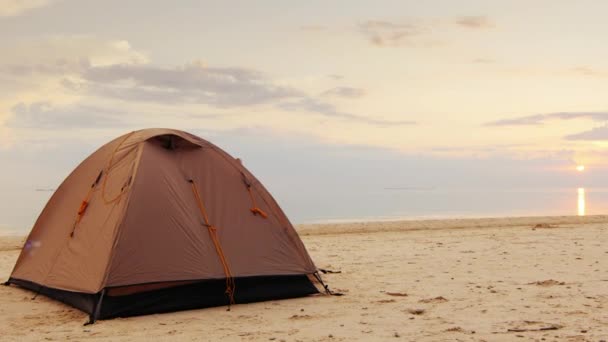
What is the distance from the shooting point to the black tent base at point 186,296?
7.75m

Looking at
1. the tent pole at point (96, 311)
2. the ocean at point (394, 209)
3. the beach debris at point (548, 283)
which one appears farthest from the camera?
the ocean at point (394, 209)

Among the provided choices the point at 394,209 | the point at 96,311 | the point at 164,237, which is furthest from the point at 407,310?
the point at 394,209

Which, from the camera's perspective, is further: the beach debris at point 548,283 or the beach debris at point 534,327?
the beach debris at point 548,283

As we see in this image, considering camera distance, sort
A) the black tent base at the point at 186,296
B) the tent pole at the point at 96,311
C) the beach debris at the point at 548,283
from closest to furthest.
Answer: the tent pole at the point at 96,311 < the black tent base at the point at 186,296 < the beach debris at the point at 548,283

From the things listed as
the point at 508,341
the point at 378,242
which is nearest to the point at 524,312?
the point at 508,341

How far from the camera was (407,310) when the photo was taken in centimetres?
800

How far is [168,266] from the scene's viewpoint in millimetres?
8039

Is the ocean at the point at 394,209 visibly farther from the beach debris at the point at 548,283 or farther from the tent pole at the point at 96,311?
the beach debris at the point at 548,283

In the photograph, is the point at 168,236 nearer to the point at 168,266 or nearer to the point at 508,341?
the point at 168,266

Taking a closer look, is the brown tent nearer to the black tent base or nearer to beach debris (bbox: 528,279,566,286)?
the black tent base

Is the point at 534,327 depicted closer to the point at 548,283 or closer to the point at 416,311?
the point at 416,311

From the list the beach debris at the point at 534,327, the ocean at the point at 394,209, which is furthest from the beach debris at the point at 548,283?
the ocean at the point at 394,209

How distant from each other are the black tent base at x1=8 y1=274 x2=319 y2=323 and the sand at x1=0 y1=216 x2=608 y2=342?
0.15 meters

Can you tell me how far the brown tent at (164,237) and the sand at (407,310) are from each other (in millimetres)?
288
